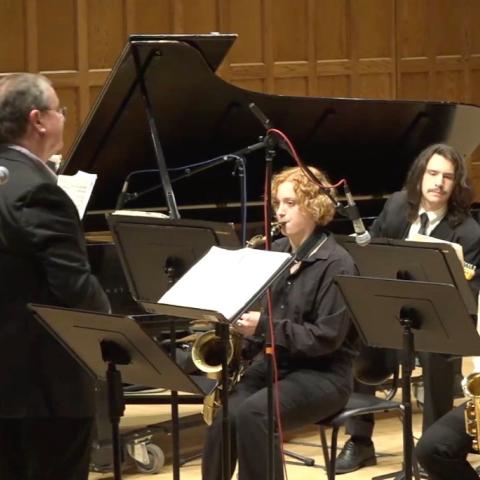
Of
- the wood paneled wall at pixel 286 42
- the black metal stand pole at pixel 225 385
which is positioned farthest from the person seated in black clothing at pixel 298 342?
the wood paneled wall at pixel 286 42

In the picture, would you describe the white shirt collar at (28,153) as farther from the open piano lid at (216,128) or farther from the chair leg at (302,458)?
the chair leg at (302,458)

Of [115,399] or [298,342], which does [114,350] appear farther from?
[298,342]

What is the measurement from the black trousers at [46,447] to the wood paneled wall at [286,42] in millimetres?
4426

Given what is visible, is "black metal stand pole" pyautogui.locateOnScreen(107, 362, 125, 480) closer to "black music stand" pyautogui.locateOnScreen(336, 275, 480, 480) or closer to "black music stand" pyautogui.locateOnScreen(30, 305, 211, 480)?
"black music stand" pyautogui.locateOnScreen(30, 305, 211, 480)

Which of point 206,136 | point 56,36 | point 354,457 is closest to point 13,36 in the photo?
point 56,36

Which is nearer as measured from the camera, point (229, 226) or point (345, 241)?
point (229, 226)

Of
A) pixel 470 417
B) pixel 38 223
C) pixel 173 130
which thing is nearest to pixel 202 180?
pixel 173 130

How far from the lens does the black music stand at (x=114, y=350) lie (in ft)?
11.2

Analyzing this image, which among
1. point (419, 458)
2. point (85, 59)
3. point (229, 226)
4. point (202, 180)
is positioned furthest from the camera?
point (85, 59)

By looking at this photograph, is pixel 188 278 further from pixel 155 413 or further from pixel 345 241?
pixel 155 413

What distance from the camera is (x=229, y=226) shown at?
430 cm

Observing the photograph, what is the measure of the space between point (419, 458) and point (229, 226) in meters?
1.19

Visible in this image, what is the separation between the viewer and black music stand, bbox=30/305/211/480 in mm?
3424

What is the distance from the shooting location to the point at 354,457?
18.8ft
